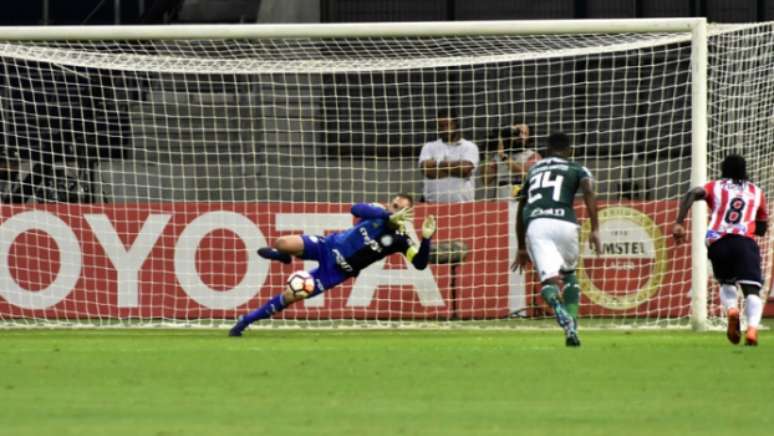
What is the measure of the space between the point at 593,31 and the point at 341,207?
354 centimetres

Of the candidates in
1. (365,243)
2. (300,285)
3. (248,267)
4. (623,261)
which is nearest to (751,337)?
(365,243)

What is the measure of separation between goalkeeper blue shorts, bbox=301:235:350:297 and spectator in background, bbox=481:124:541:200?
3.44m

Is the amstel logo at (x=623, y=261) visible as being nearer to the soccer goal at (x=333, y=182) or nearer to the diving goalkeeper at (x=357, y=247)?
the soccer goal at (x=333, y=182)

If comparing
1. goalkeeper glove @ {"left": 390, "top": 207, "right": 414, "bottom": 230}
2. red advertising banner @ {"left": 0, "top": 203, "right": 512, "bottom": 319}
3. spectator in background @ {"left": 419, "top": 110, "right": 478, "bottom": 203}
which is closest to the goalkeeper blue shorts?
goalkeeper glove @ {"left": 390, "top": 207, "right": 414, "bottom": 230}

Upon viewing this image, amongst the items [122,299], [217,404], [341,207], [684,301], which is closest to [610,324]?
[684,301]

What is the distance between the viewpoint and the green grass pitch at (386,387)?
26.9 feet

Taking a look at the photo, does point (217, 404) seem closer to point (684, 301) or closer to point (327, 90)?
point (684, 301)

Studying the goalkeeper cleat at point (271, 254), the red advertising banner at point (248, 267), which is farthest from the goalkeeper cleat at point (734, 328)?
the red advertising banner at point (248, 267)

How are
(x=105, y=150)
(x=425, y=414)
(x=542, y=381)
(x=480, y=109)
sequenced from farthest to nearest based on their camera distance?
(x=105, y=150) → (x=480, y=109) → (x=542, y=381) → (x=425, y=414)

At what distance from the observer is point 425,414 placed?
859cm

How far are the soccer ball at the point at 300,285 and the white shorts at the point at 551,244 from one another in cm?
253

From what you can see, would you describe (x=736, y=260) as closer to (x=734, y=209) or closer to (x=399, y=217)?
(x=734, y=209)

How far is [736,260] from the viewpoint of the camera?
569 inches

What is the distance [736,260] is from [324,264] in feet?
12.9
